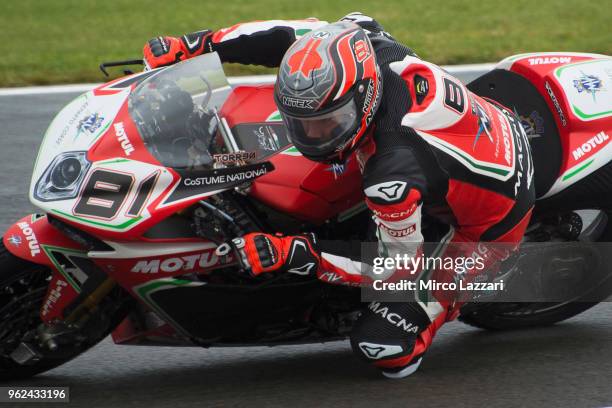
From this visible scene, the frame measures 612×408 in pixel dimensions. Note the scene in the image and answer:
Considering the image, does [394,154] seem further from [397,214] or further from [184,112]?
[184,112]

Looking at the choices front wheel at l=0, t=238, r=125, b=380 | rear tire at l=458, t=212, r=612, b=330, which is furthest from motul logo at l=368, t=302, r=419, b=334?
front wheel at l=0, t=238, r=125, b=380

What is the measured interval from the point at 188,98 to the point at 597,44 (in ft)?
24.6

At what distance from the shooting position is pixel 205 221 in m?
3.77

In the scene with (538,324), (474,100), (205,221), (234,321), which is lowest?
(538,324)

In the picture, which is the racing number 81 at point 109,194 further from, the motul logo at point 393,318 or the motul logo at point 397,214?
the motul logo at point 393,318

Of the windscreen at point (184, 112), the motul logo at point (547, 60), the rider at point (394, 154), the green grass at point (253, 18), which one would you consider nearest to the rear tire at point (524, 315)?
the rider at point (394, 154)

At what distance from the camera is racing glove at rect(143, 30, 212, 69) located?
435 centimetres

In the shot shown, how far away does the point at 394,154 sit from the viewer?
3.73m

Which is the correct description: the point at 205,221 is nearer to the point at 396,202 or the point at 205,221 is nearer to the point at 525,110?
the point at 396,202

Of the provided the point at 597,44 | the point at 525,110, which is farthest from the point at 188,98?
the point at 597,44

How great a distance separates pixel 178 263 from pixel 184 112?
0.54m

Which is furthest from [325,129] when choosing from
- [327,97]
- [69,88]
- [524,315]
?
[69,88]

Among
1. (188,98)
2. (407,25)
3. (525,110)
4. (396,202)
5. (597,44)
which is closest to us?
(396,202)

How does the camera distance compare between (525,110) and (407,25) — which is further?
(407,25)
